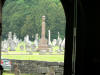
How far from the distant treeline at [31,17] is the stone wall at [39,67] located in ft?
28.4

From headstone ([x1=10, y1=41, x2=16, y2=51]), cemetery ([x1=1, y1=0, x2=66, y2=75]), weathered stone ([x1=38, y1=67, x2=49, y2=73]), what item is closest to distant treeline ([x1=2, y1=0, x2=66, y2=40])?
cemetery ([x1=1, y1=0, x2=66, y2=75])

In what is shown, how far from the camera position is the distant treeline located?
24.9 meters

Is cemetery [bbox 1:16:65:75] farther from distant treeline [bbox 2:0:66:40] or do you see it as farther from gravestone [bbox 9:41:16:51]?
distant treeline [bbox 2:0:66:40]

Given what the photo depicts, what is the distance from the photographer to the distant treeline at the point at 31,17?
981 inches

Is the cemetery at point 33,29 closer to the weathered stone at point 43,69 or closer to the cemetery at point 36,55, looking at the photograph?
the cemetery at point 36,55

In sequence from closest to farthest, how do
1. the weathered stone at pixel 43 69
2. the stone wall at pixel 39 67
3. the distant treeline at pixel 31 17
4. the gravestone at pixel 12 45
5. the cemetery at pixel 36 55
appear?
the stone wall at pixel 39 67
the weathered stone at pixel 43 69
the cemetery at pixel 36 55
the gravestone at pixel 12 45
the distant treeline at pixel 31 17

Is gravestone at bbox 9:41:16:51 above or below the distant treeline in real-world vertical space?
below

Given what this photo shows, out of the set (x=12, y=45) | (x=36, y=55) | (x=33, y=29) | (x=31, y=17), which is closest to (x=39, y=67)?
(x=36, y=55)

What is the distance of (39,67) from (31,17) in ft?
38.6

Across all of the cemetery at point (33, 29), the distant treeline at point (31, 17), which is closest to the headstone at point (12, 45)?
→ the cemetery at point (33, 29)

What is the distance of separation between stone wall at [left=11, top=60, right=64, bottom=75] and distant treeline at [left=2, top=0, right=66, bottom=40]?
8.67 m

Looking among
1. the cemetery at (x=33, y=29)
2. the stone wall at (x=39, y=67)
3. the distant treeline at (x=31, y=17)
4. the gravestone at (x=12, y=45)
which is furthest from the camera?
the distant treeline at (x=31, y=17)

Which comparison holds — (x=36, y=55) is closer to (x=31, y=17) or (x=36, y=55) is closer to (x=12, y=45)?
(x=12, y=45)
